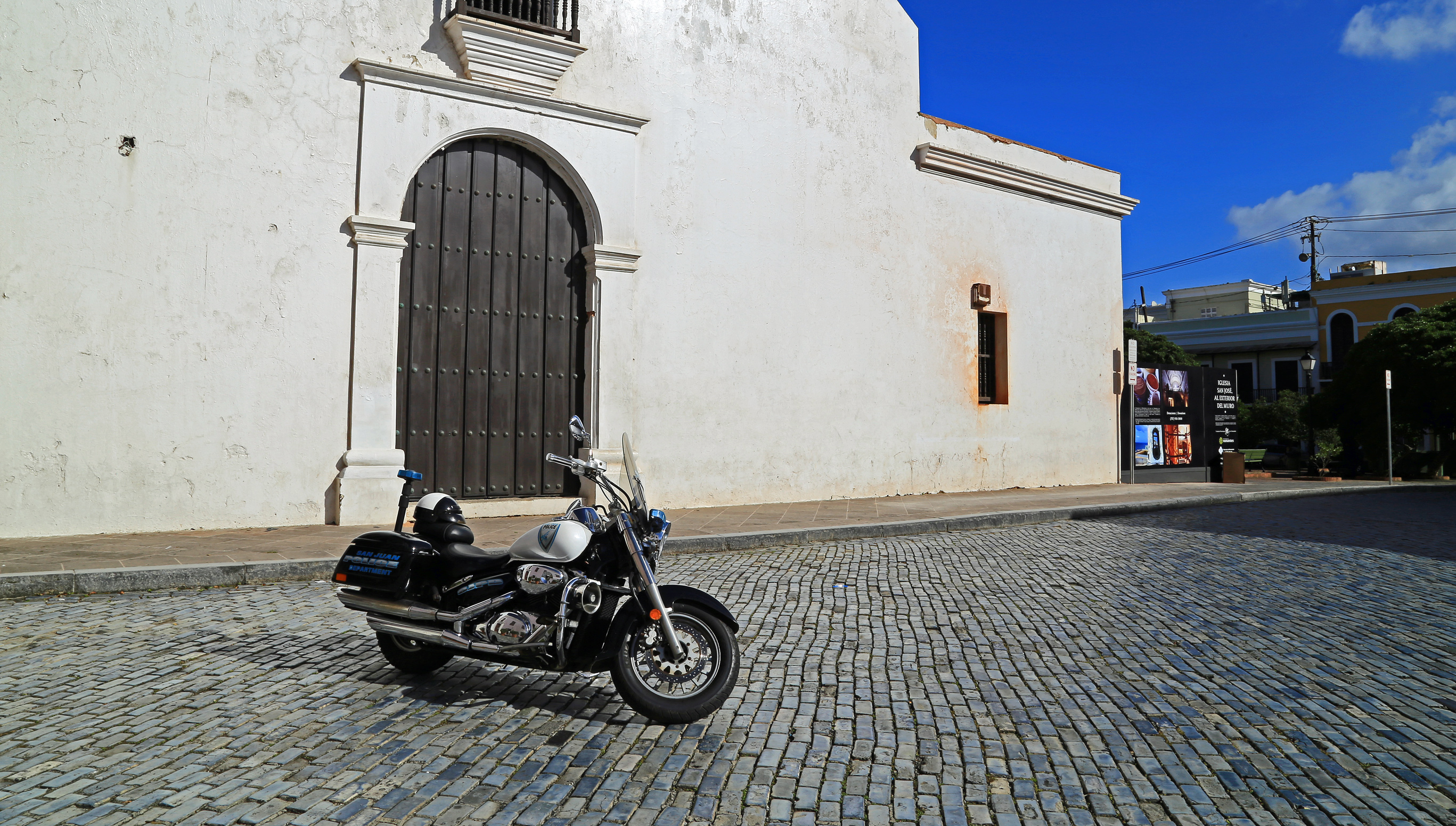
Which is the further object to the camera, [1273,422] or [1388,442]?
[1273,422]

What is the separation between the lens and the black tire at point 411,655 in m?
3.98

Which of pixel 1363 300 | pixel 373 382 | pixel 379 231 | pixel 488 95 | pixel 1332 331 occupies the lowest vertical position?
pixel 373 382

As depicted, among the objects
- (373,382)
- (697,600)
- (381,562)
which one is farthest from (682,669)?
(373,382)

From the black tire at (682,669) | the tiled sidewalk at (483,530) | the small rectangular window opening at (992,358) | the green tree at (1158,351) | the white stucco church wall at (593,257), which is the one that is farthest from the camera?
the green tree at (1158,351)

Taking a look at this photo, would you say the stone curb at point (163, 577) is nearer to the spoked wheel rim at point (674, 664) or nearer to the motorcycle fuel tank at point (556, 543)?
the motorcycle fuel tank at point (556, 543)

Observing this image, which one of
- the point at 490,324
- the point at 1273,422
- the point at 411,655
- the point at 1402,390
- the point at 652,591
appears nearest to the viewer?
the point at 652,591

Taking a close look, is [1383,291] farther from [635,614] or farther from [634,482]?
[635,614]

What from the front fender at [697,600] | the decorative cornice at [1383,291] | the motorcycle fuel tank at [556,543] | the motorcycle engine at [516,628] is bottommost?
the motorcycle engine at [516,628]

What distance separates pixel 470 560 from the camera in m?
3.74

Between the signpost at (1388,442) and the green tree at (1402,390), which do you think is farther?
the green tree at (1402,390)

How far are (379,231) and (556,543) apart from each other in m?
6.42

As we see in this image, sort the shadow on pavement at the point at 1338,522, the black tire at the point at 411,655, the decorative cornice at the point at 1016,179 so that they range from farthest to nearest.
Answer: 1. the decorative cornice at the point at 1016,179
2. the shadow on pavement at the point at 1338,522
3. the black tire at the point at 411,655

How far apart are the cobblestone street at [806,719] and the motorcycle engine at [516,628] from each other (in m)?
0.30

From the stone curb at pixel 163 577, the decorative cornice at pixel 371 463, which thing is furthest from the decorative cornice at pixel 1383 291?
the stone curb at pixel 163 577
